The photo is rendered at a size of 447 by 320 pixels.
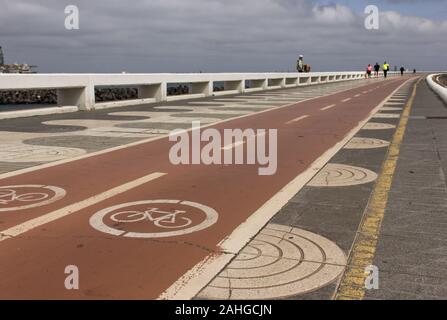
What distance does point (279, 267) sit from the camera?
4156 mm

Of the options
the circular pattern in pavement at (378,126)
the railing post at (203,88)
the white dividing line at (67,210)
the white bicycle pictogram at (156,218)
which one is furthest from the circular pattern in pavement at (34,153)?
the railing post at (203,88)

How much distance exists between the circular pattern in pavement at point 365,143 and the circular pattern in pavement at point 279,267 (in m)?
5.98

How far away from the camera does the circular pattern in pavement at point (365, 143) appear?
34.9 ft

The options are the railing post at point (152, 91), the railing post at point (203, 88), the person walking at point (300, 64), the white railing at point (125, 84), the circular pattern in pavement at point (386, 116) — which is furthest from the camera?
the person walking at point (300, 64)

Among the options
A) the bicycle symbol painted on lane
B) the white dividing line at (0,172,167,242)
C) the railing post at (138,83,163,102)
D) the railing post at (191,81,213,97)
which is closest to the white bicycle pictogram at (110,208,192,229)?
the bicycle symbol painted on lane

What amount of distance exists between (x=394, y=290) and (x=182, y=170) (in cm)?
477

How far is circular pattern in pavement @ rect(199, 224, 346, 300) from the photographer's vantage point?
370cm

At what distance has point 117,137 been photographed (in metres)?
11.9

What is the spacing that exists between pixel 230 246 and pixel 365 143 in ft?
23.6

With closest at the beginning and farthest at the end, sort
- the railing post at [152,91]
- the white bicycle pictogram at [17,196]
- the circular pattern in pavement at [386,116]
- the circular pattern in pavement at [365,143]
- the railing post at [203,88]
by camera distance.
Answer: the white bicycle pictogram at [17,196] → the circular pattern in pavement at [365,143] → the circular pattern in pavement at [386,116] → the railing post at [152,91] → the railing post at [203,88]

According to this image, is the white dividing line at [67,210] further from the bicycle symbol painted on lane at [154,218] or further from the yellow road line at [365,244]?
the yellow road line at [365,244]
